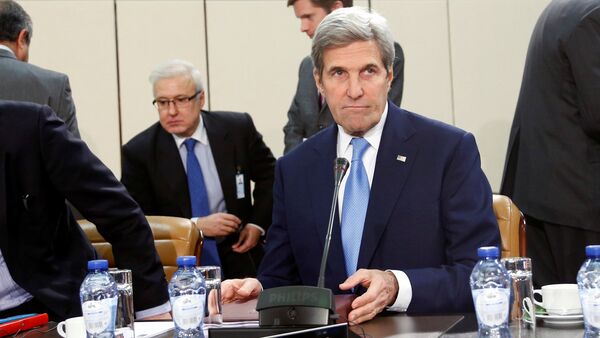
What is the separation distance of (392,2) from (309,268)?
3.16 m

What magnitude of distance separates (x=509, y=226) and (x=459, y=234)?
14.3 inches

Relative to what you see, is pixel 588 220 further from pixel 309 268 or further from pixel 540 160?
pixel 309 268

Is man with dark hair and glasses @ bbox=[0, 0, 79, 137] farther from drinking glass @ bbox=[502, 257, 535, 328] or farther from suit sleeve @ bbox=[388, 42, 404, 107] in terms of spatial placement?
drinking glass @ bbox=[502, 257, 535, 328]

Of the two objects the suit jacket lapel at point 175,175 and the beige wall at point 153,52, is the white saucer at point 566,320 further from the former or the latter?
the beige wall at point 153,52

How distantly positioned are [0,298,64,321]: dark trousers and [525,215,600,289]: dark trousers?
1.89 meters

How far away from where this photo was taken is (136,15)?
5781 millimetres

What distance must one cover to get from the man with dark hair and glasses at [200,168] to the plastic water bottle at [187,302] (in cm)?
239

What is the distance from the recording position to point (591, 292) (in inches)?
75.5

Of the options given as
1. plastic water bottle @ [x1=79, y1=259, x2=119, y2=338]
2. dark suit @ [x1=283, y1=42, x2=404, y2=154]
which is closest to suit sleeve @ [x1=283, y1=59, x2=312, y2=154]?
dark suit @ [x1=283, y1=42, x2=404, y2=154]

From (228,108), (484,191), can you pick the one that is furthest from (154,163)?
(484,191)

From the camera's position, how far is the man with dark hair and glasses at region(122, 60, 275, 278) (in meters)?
4.65

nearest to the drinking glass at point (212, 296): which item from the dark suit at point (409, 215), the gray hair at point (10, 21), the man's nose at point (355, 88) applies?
the dark suit at point (409, 215)

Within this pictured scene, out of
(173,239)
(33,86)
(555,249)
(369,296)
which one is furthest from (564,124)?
(33,86)

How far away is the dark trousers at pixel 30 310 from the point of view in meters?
2.76
